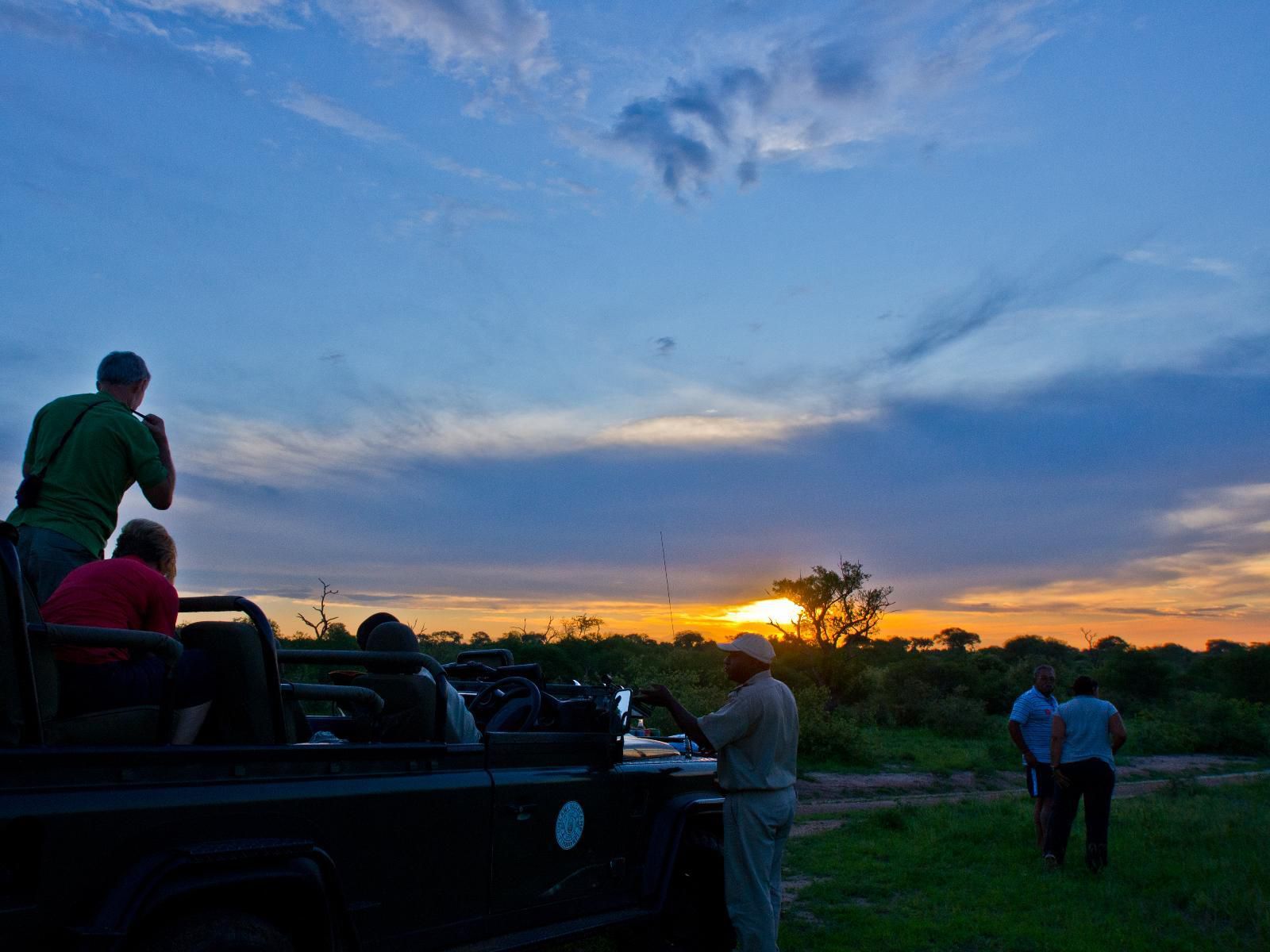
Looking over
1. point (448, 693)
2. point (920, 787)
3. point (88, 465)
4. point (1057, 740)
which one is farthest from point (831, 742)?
point (88, 465)

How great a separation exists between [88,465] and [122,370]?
47cm

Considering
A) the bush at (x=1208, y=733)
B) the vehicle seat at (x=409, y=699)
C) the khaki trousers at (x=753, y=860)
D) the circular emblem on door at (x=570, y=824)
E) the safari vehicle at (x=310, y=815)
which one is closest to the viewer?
the safari vehicle at (x=310, y=815)

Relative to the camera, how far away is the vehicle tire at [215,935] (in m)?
2.95

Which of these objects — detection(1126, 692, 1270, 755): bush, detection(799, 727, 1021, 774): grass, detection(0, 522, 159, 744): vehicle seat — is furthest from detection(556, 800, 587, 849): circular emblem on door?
detection(1126, 692, 1270, 755): bush

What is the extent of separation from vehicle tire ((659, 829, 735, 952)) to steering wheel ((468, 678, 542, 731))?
3.70 ft

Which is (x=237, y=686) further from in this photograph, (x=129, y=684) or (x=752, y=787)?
(x=752, y=787)

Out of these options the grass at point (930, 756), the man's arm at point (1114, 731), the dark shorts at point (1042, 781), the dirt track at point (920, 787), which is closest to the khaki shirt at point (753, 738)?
the man's arm at point (1114, 731)

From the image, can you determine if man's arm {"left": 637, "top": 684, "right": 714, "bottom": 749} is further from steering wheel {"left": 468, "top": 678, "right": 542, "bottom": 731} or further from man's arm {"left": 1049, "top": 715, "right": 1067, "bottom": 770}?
man's arm {"left": 1049, "top": 715, "right": 1067, "bottom": 770}

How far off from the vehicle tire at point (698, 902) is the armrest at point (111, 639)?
117 inches

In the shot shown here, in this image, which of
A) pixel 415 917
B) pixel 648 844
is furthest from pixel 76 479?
pixel 648 844

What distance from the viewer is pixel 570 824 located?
181 inches

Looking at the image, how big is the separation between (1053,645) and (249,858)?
66512 millimetres

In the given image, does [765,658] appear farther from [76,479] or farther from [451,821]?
[76,479]

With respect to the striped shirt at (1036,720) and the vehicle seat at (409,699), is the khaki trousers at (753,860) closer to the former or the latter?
the vehicle seat at (409,699)
